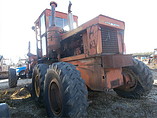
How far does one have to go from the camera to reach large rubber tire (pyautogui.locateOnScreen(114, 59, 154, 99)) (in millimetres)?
3320

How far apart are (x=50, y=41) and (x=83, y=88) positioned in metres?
2.31

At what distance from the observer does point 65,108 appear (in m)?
2.15

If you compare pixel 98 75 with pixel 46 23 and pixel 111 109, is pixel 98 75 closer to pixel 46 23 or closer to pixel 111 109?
pixel 111 109

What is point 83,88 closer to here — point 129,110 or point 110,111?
point 110,111

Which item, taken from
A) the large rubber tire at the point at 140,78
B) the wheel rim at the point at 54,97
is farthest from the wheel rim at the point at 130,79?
the wheel rim at the point at 54,97

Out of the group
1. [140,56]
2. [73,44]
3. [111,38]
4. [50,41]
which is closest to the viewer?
[111,38]

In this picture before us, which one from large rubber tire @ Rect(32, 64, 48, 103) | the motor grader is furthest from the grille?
large rubber tire @ Rect(32, 64, 48, 103)

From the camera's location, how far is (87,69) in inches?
115

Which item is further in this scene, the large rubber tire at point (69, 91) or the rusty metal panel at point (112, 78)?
the rusty metal panel at point (112, 78)

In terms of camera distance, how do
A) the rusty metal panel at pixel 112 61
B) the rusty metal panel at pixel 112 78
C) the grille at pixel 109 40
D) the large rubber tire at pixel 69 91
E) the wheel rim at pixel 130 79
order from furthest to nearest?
the wheel rim at pixel 130 79 → the grille at pixel 109 40 → the rusty metal panel at pixel 112 78 → the rusty metal panel at pixel 112 61 → the large rubber tire at pixel 69 91

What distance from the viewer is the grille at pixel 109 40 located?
9.43ft

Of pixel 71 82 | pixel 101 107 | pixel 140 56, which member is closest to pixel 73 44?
pixel 71 82

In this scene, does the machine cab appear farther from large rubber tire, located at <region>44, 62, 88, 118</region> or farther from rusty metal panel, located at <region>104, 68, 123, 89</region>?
rusty metal panel, located at <region>104, 68, 123, 89</region>

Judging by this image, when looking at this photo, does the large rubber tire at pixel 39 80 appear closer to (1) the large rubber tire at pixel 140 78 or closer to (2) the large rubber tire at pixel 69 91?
(2) the large rubber tire at pixel 69 91
